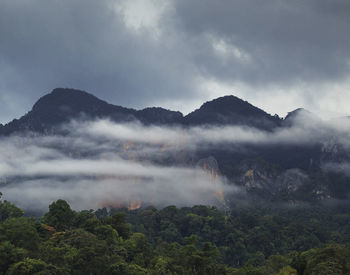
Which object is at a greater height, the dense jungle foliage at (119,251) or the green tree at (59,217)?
the green tree at (59,217)

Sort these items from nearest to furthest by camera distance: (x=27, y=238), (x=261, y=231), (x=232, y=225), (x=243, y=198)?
1. (x=27, y=238)
2. (x=261, y=231)
3. (x=232, y=225)
4. (x=243, y=198)

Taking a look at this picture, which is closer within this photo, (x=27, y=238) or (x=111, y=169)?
(x=27, y=238)

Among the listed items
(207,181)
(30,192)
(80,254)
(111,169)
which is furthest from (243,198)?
(80,254)

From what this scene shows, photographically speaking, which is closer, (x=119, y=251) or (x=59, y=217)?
(x=119, y=251)

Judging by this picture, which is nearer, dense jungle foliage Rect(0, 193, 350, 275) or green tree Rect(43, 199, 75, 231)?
dense jungle foliage Rect(0, 193, 350, 275)

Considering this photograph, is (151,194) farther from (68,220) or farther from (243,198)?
(68,220)

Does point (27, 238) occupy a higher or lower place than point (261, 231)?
higher

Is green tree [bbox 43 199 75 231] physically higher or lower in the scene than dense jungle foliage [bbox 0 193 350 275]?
higher

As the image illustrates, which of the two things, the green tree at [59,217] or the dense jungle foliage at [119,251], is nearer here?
the dense jungle foliage at [119,251]

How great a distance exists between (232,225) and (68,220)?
6605 cm

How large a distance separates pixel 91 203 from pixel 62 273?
124482 mm

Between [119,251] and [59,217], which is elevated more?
[59,217]

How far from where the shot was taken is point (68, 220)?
192ft

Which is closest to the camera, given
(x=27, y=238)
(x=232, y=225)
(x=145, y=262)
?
(x=27, y=238)
